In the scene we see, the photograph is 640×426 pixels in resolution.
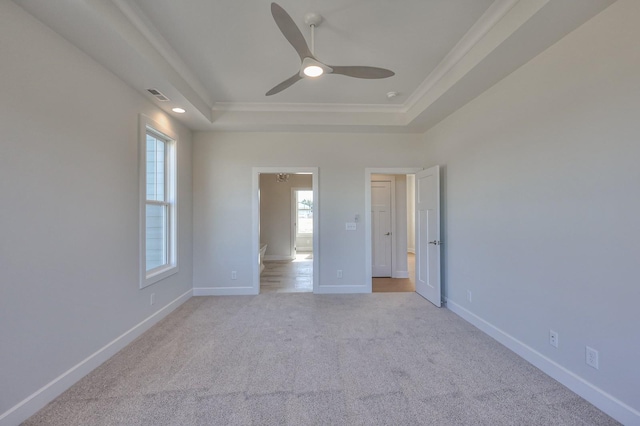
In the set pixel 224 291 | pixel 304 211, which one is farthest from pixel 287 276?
pixel 304 211

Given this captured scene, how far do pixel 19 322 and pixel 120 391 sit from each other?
800mm

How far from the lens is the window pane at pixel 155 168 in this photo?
3252mm

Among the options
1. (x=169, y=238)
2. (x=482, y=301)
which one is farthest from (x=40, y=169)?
(x=482, y=301)

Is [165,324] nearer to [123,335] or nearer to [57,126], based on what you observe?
[123,335]

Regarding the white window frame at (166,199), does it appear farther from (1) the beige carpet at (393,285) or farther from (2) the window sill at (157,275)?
(1) the beige carpet at (393,285)

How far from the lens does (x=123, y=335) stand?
8.46 ft

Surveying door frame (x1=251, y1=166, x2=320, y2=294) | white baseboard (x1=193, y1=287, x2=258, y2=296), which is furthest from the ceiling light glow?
white baseboard (x1=193, y1=287, x2=258, y2=296)

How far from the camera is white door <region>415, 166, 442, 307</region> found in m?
3.66

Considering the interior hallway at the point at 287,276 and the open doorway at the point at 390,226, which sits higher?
the open doorway at the point at 390,226

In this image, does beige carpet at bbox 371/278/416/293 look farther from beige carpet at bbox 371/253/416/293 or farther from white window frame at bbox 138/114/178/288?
white window frame at bbox 138/114/178/288

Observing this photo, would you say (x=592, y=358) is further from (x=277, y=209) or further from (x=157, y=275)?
(x=277, y=209)

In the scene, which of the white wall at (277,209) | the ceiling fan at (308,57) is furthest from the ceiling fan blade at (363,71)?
the white wall at (277,209)

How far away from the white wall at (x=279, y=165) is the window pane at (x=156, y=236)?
0.62 metres

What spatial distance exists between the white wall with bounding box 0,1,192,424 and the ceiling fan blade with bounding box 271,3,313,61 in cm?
161
